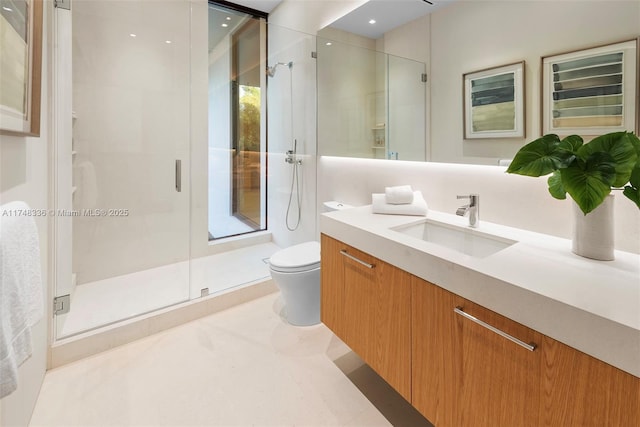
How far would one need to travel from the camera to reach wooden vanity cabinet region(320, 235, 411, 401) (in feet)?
4.13

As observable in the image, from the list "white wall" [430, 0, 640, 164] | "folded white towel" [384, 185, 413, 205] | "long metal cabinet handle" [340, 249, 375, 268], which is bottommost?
"long metal cabinet handle" [340, 249, 375, 268]

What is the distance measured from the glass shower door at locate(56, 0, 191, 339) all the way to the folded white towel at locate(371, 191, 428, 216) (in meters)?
1.63

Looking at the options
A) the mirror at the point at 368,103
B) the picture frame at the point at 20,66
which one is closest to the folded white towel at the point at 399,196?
the mirror at the point at 368,103

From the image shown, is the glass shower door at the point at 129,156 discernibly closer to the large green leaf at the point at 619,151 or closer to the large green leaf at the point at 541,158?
the large green leaf at the point at 541,158

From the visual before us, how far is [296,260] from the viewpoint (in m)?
2.17

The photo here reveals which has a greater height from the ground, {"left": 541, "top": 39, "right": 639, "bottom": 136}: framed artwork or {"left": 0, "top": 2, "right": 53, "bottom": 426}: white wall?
{"left": 541, "top": 39, "right": 639, "bottom": 136}: framed artwork

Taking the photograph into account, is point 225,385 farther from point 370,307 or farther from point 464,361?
point 464,361

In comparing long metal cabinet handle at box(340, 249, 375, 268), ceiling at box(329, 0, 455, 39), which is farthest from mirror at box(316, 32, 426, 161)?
long metal cabinet handle at box(340, 249, 375, 268)

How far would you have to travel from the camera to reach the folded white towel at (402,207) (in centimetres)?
178

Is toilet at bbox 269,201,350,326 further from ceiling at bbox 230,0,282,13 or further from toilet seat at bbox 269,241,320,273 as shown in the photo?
ceiling at bbox 230,0,282,13

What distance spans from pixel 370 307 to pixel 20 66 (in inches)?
64.3

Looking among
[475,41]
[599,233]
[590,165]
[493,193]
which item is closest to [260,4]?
[475,41]

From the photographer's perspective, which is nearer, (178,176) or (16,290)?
(16,290)

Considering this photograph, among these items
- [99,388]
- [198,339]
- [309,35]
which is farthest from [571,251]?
[309,35]
